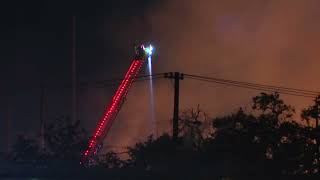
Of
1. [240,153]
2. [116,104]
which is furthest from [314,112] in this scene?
[116,104]

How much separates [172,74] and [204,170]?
1200 centimetres

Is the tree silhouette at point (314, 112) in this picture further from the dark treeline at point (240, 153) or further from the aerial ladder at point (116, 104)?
the aerial ladder at point (116, 104)

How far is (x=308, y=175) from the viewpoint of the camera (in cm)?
4891

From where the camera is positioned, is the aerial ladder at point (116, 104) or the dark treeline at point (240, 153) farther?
the aerial ladder at point (116, 104)

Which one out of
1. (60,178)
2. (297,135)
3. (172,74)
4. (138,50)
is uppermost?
(138,50)

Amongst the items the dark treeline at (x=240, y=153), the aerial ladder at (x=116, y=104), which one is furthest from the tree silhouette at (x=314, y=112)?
the aerial ladder at (x=116, y=104)

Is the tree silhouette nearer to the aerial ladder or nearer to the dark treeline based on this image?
the dark treeline

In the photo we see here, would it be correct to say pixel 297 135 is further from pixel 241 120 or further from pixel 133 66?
pixel 133 66

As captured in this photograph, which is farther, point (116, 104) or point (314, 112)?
point (116, 104)

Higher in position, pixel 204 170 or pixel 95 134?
pixel 95 134

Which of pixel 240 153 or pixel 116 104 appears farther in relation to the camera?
pixel 116 104

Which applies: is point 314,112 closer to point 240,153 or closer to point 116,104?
point 240,153

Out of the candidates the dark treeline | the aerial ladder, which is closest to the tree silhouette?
the dark treeline

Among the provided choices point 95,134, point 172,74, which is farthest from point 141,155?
point 95,134
